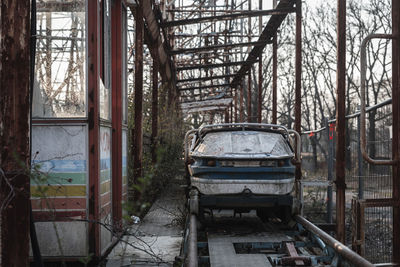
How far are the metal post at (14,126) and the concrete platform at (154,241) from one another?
3.61 feet

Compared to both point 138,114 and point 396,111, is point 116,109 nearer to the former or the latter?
point 138,114

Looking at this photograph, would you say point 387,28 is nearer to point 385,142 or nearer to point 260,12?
point 260,12

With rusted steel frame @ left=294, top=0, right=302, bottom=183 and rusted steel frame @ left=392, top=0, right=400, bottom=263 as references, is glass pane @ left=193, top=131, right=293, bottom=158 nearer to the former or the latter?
rusted steel frame @ left=392, top=0, right=400, bottom=263

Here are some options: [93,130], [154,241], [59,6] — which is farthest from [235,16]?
[93,130]

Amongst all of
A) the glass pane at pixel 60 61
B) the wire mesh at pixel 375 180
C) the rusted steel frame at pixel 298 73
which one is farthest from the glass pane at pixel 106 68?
the rusted steel frame at pixel 298 73

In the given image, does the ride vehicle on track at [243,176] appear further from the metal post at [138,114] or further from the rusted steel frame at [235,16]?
the rusted steel frame at [235,16]

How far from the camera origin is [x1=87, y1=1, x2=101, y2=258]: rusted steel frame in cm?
608

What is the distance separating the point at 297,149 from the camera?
352 inches

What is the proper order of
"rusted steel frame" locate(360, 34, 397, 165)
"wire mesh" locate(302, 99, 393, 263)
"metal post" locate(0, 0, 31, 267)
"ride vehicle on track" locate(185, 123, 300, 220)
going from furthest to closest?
"ride vehicle on track" locate(185, 123, 300, 220) → "wire mesh" locate(302, 99, 393, 263) → "rusted steel frame" locate(360, 34, 397, 165) → "metal post" locate(0, 0, 31, 267)

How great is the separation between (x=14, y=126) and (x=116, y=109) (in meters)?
4.48

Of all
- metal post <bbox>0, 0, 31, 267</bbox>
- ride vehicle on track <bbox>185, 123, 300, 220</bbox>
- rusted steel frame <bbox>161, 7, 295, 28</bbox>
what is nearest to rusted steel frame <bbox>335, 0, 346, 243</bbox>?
ride vehicle on track <bbox>185, 123, 300, 220</bbox>

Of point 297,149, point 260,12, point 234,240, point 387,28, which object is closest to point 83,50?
point 234,240

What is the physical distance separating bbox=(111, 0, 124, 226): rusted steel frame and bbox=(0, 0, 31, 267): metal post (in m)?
4.29

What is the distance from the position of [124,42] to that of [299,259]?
4895 mm
